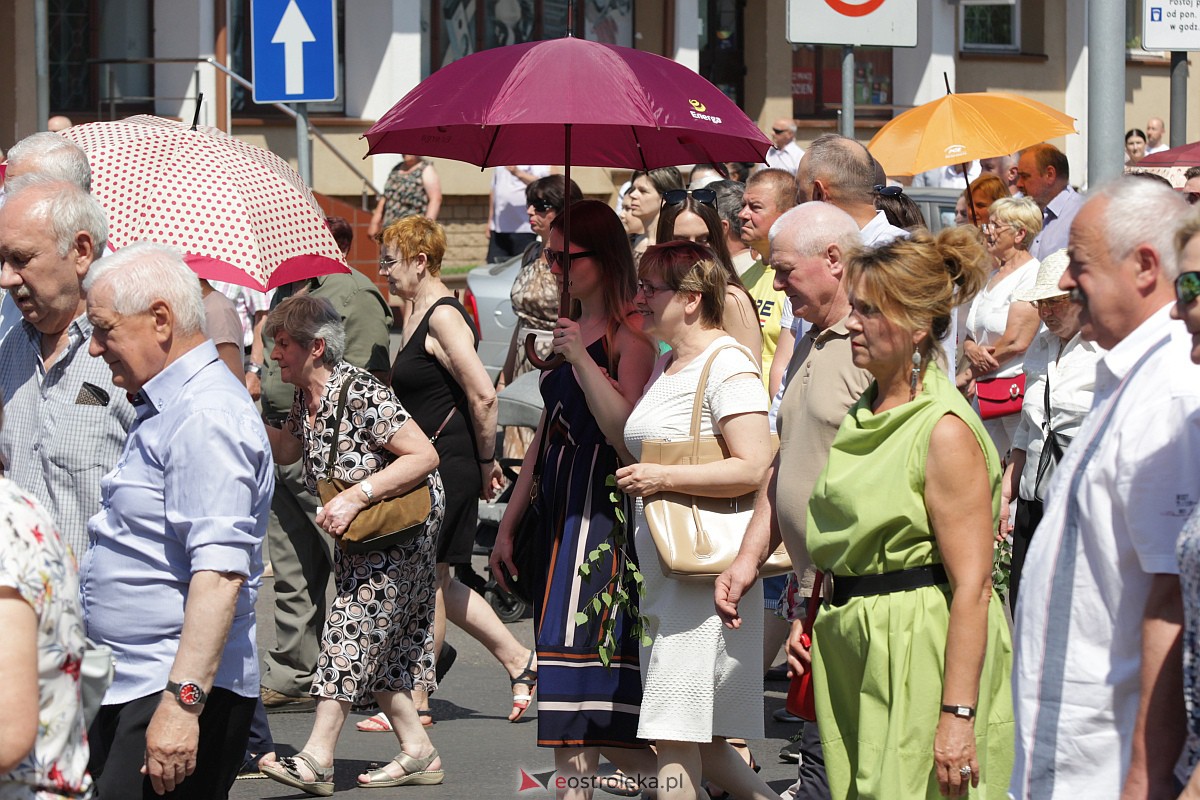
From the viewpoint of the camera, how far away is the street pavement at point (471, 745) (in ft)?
20.8

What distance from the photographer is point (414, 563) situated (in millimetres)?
6473

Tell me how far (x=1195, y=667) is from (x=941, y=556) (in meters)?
1.10

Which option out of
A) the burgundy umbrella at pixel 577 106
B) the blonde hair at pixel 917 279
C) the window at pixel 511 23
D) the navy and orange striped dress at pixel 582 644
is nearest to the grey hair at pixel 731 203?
the burgundy umbrella at pixel 577 106

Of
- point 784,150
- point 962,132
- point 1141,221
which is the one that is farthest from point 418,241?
point 784,150

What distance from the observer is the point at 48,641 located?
10.0ft

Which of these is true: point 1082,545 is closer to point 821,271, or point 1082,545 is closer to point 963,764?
point 963,764

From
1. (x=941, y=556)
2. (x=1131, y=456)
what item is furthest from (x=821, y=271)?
(x=1131, y=456)

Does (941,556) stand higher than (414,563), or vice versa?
(941,556)

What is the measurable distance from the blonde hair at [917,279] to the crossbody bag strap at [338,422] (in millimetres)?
2529

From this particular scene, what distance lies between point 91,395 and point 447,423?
8.93 feet

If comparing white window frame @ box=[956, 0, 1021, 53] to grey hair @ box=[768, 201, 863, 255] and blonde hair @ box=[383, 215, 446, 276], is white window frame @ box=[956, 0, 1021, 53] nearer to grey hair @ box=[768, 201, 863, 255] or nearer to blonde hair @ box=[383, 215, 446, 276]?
blonde hair @ box=[383, 215, 446, 276]

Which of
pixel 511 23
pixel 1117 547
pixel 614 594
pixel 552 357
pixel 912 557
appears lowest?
pixel 614 594

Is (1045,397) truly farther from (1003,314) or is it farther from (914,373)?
(914,373)

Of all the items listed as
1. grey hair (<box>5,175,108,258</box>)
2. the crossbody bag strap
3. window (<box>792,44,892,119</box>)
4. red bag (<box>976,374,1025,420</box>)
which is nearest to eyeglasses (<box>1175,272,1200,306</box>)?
grey hair (<box>5,175,108,258</box>)
